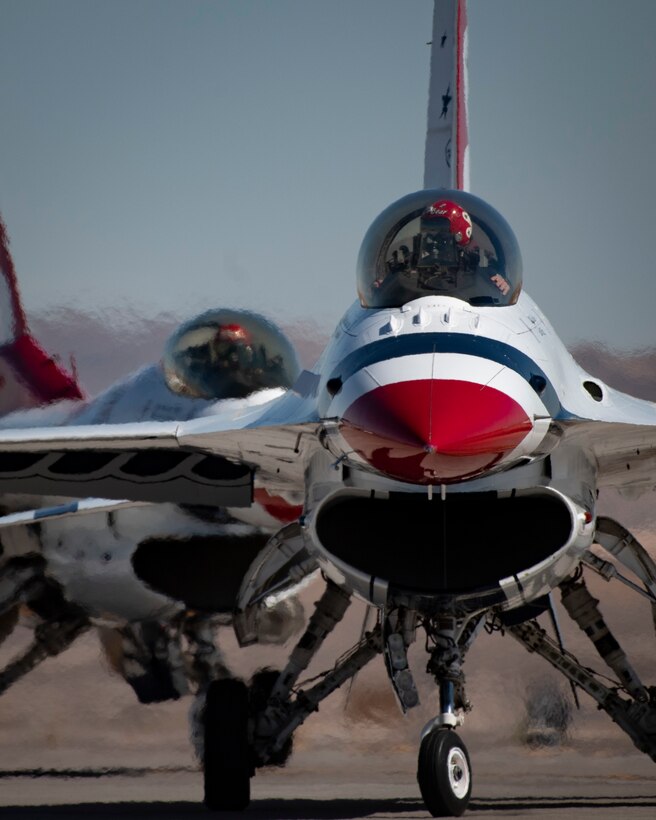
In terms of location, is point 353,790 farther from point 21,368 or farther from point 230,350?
point 21,368

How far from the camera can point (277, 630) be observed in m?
13.3

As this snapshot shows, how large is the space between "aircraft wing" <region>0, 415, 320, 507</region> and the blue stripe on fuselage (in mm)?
1288

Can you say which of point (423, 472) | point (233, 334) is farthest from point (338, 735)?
Answer: point (423, 472)

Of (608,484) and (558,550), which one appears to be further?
(608,484)

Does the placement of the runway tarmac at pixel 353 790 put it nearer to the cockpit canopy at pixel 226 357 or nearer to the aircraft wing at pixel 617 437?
the aircraft wing at pixel 617 437

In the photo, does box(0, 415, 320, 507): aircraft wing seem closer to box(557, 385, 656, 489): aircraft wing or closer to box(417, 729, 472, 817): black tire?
box(557, 385, 656, 489): aircraft wing

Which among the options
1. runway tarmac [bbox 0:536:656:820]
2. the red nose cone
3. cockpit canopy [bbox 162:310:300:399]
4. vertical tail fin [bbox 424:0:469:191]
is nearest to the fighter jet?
the red nose cone

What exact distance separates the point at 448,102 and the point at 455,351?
20.8ft

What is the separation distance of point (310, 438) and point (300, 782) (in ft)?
17.5

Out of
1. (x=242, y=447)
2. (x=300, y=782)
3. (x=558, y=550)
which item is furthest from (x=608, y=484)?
(x=300, y=782)

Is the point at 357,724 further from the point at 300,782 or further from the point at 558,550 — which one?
the point at 558,550

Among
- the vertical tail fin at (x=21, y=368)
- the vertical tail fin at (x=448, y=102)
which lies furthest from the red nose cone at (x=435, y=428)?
the vertical tail fin at (x=21, y=368)

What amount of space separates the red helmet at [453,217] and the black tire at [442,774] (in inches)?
104

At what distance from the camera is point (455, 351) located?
7848 mm
